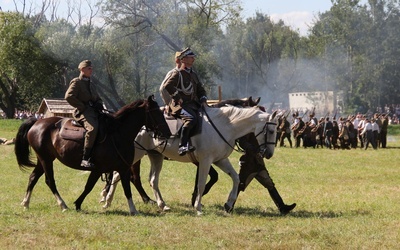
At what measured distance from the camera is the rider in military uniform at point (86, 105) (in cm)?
1238

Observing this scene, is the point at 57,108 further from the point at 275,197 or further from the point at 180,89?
the point at 275,197

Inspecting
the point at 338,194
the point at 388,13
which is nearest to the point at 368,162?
the point at 338,194

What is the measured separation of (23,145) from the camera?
44.9ft

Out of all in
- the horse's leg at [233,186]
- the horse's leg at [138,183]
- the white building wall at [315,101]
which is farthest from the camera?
the white building wall at [315,101]

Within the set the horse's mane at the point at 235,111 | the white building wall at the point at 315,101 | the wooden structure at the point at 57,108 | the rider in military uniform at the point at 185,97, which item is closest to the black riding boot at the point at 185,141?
the rider in military uniform at the point at 185,97

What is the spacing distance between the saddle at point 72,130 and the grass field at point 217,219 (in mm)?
1192

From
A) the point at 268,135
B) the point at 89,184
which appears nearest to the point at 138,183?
the point at 89,184

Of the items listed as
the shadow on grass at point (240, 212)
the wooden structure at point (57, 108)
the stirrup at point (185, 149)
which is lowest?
the wooden structure at point (57, 108)

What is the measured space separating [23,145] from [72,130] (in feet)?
4.59

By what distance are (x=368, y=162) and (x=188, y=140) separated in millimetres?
14425

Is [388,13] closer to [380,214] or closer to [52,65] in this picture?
[52,65]

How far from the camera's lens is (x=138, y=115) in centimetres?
1259

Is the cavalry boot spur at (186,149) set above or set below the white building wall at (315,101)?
above

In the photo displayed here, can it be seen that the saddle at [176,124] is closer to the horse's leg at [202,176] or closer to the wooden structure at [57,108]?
the horse's leg at [202,176]
